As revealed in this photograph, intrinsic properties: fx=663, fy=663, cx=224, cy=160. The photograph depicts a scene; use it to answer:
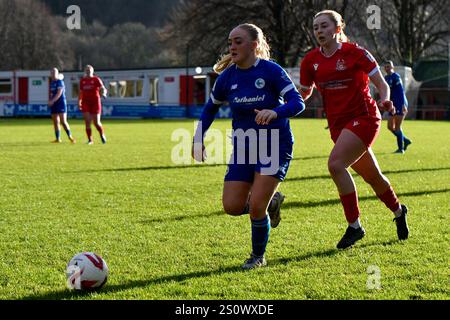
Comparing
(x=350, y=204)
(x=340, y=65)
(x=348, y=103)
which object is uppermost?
(x=340, y=65)

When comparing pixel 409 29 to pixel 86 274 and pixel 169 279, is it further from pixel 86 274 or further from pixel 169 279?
pixel 86 274

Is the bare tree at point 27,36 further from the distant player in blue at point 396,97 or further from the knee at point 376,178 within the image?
the knee at point 376,178

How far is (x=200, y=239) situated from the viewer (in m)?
6.20

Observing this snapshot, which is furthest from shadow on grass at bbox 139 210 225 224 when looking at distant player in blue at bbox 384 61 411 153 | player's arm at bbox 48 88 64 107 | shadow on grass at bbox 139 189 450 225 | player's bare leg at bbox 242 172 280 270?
player's arm at bbox 48 88 64 107

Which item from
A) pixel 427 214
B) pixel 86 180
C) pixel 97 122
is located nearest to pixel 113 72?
pixel 97 122

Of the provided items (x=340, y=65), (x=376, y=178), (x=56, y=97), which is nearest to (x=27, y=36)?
(x=56, y=97)

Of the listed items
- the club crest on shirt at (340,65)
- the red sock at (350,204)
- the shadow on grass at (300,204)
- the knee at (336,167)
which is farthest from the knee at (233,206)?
the shadow on grass at (300,204)

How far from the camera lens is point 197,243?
603 centimetres

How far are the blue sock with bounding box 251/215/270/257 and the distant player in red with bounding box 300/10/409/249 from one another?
3.02 ft

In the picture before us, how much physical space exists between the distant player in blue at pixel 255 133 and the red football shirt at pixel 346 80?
94 cm

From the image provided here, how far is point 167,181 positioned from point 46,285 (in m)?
6.16

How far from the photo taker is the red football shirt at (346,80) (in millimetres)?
6066

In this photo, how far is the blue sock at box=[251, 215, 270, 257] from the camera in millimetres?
5246

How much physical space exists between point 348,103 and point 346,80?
21cm
